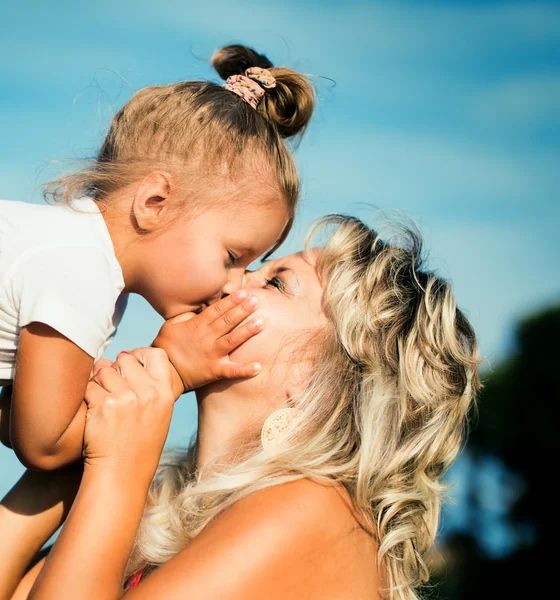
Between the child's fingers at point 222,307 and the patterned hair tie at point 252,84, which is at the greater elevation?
the patterned hair tie at point 252,84

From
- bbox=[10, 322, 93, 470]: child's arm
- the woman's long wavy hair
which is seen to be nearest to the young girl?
bbox=[10, 322, 93, 470]: child's arm

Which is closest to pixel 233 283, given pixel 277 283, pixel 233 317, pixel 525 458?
pixel 277 283

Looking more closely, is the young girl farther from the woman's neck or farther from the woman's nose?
the woman's neck

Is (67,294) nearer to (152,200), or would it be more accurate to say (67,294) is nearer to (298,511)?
(152,200)

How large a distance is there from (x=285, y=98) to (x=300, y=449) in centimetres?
190

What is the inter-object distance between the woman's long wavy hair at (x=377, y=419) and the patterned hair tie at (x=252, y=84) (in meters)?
0.88

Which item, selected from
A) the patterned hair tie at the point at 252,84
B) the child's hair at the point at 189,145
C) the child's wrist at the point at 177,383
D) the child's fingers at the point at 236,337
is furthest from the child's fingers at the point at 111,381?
the patterned hair tie at the point at 252,84

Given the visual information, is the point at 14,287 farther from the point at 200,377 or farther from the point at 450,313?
the point at 450,313

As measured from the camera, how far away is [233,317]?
352cm

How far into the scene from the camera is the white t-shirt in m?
2.94

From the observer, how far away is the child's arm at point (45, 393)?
291 cm

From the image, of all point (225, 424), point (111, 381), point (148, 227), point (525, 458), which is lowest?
point (525, 458)

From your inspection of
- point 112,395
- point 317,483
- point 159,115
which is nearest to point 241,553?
point 317,483

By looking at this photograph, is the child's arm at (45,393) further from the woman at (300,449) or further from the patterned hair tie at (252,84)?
the patterned hair tie at (252,84)
